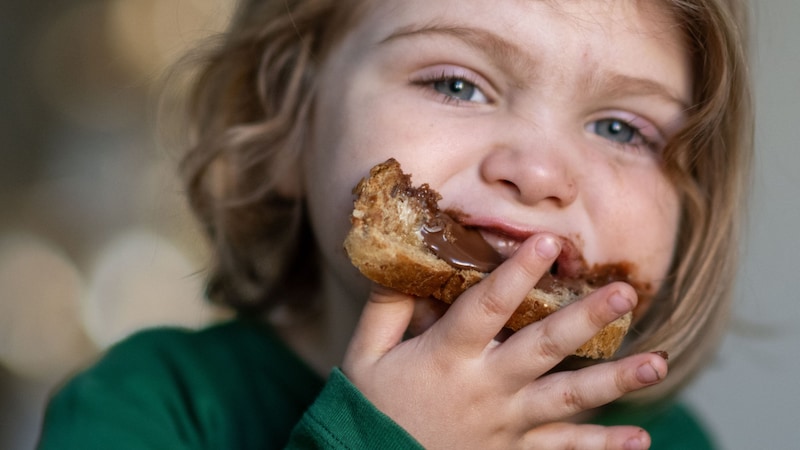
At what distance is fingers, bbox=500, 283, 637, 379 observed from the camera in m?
0.97

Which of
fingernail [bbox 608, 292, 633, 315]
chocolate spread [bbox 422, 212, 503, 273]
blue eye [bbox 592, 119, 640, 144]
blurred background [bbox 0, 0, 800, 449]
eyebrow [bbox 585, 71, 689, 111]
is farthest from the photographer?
blurred background [bbox 0, 0, 800, 449]

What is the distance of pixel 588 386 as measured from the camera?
1.01 m

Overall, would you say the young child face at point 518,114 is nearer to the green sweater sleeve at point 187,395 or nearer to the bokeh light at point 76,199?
the green sweater sleeve at point 187,395

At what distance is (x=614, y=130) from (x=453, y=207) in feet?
1.11

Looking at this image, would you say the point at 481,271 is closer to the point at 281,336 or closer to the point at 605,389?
the point at 605,389

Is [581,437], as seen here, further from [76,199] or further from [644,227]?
[76,199]

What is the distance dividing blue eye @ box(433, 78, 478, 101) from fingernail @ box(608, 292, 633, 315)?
400 millimetres

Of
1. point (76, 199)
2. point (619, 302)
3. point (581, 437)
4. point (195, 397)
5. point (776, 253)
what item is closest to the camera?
point (619, 302)

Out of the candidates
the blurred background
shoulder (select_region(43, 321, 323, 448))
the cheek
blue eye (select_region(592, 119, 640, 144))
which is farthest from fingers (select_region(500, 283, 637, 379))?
the blurred background

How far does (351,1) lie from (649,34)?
47cm

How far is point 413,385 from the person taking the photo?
40.4 inches

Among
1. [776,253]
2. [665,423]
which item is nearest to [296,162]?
[665,423]

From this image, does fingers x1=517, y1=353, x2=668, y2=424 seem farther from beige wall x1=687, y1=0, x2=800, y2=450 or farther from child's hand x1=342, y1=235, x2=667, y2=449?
beige wall x1=687, y1=0, x2=800, y2=450

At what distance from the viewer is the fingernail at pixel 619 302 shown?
37.9 inches
